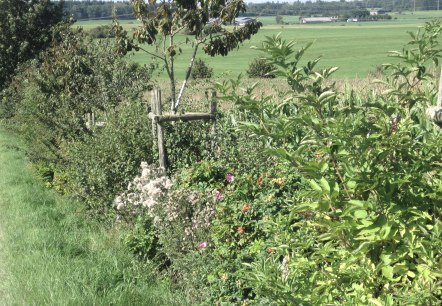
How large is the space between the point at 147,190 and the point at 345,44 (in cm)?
7617

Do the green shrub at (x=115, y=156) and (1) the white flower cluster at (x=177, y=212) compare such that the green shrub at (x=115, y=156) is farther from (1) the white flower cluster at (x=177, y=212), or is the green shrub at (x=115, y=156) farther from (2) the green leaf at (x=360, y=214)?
(2) the green leaf at (x=360, y=214)

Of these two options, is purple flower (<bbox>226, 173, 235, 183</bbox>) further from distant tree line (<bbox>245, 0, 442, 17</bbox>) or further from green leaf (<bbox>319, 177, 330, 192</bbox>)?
distant tree line (<bbox>245, 0, 442, 17</bbox>)

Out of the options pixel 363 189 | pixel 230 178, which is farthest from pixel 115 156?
pixel 363 189

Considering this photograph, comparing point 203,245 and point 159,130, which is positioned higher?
point 159,130

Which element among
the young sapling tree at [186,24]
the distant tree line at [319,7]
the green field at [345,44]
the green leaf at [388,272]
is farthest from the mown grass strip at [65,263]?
the distant tree line at [319,7]

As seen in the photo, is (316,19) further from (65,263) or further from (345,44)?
(65,263)

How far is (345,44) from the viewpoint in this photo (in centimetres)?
8031

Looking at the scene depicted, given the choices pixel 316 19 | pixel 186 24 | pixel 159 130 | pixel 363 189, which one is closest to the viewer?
pixel 363 189

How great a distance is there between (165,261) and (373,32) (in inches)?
3560

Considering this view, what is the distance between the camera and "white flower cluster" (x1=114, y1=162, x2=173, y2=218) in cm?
695

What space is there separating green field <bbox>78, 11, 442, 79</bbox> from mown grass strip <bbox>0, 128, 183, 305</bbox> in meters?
42.3

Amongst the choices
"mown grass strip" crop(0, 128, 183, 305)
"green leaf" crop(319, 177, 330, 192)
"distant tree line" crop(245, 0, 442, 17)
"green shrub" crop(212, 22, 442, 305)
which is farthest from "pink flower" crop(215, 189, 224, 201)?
"distant tree line" crop(245, 0, 442, 17)

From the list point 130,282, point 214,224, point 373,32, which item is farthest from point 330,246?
point 373,32

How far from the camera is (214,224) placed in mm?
5512
